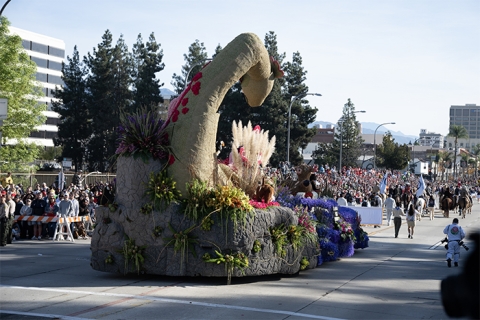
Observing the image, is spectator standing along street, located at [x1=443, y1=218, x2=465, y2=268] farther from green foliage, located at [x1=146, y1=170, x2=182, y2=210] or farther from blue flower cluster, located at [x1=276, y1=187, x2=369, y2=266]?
green foliage, located at [x1=146, y1=170, x2=182, y2=210]

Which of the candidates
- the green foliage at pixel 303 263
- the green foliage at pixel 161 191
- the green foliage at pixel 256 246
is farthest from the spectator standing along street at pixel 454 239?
the green foliage at pixel 161 191

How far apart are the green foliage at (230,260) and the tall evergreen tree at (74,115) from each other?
2000 inches

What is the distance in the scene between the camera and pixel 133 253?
14141 millimetres

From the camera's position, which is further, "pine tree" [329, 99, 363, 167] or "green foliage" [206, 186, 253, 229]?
"pine tree" [329, 99, 363, 167]

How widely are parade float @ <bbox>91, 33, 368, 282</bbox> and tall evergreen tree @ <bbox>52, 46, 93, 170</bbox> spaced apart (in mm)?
49032

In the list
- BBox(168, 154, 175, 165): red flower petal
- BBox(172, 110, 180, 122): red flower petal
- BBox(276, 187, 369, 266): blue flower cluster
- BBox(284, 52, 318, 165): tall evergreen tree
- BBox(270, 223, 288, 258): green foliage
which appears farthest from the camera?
BBox(284, 52, 318, 165): tall evergreen tree

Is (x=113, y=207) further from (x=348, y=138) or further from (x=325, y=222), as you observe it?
(x=348, y=138)

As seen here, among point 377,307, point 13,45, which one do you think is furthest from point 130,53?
point 377,307

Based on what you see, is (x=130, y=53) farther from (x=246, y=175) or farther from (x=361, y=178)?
(x=246, y=175)

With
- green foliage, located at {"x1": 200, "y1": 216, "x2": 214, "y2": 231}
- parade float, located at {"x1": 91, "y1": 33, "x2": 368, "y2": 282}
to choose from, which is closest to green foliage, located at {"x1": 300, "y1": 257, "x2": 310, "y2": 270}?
parade float, located at {"x1": 91, "y1": 33, "x2": 368, "y2": 282}

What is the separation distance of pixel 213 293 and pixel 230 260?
1052 mm

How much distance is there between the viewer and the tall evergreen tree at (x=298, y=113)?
195 feet

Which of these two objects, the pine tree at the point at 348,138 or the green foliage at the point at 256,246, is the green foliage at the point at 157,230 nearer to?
the green foliage at the point at 256,246

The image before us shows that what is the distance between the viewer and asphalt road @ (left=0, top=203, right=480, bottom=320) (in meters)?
11.0
